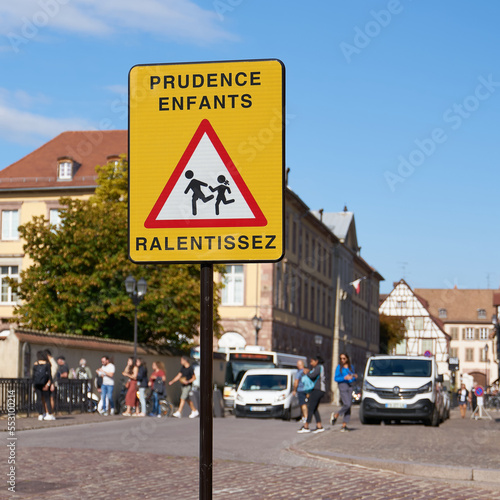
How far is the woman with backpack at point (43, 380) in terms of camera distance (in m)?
23.1

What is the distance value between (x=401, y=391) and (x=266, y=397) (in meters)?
6.17

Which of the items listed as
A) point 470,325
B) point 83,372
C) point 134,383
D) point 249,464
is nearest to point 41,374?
point 134,383

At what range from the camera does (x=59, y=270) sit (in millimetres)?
45281

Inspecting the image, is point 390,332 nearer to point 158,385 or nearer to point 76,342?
point 76,342

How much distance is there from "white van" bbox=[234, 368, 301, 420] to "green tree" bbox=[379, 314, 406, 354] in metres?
76.3

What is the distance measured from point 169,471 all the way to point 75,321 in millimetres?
32635

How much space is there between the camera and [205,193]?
4008mm

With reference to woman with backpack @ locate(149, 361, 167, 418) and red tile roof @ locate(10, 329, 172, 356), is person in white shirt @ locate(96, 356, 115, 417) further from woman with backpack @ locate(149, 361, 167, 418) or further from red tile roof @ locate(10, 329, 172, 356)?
red tile roof @ locate(10, 329, 172, 356)

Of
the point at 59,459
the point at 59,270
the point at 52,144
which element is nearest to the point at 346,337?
the point at 52,144

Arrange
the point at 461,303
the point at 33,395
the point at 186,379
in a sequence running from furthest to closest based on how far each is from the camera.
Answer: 1. the point at 461,303
2. the point at 186,379
3. the point at 33,395

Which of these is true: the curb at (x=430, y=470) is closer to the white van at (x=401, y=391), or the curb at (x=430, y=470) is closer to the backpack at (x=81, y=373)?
the white van at (x=401, y=391)

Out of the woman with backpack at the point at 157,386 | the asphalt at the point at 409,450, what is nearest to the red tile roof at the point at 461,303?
the woman with backpack at the point at 157,386

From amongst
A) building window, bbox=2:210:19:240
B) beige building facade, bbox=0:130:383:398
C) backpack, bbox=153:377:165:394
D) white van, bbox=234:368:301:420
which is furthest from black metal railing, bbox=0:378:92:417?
building window, bbox=2:210:19:240

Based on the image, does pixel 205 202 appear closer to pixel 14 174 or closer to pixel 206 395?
pixel 206 395
